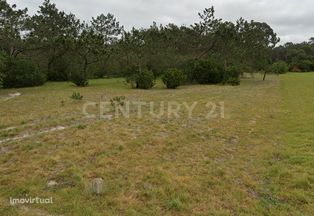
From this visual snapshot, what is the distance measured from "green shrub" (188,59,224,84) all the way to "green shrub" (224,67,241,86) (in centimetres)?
56

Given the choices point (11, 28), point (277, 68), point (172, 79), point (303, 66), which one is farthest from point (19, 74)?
point (303, 66)

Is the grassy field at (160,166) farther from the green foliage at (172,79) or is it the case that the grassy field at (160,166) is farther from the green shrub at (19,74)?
the green shrub at (19,74)

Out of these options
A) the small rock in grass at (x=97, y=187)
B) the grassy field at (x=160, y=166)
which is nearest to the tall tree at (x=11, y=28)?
the grassy field at (x=160, y=166)

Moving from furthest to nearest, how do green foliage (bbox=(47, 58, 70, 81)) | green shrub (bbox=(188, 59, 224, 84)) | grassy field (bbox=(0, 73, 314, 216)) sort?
green foliage (bbox=(47, 58, 70, 81))
green shrub (bbox=(188, 59, 224, 84))
grassy field (bbox=(0, 73, 314, 216))

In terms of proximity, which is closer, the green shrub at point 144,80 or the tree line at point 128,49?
the green shrub at point 144,80

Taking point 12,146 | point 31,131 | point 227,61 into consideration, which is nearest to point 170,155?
point 12,146

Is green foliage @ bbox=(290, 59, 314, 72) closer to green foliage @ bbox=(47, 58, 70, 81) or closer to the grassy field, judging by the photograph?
green foliage @ bbox=(47, 58, 70, 81)

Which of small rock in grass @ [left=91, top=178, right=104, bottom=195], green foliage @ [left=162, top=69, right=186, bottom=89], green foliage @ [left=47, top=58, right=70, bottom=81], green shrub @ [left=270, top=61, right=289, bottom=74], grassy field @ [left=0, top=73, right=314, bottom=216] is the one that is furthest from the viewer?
green shrub @ [left=270, top=61, right=289, bottom=74]

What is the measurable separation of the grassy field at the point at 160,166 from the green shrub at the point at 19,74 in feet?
50.8

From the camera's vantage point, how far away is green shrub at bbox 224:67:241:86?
2733cm

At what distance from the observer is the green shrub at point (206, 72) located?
27.0 metres

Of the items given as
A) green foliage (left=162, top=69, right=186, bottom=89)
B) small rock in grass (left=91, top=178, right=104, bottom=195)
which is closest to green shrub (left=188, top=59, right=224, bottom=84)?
green foliage (left=162, top=69, right=186, bottom=89)

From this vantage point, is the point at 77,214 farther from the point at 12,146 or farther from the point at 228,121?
the point at 228,121

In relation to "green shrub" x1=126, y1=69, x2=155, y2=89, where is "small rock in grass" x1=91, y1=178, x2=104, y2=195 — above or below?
below
